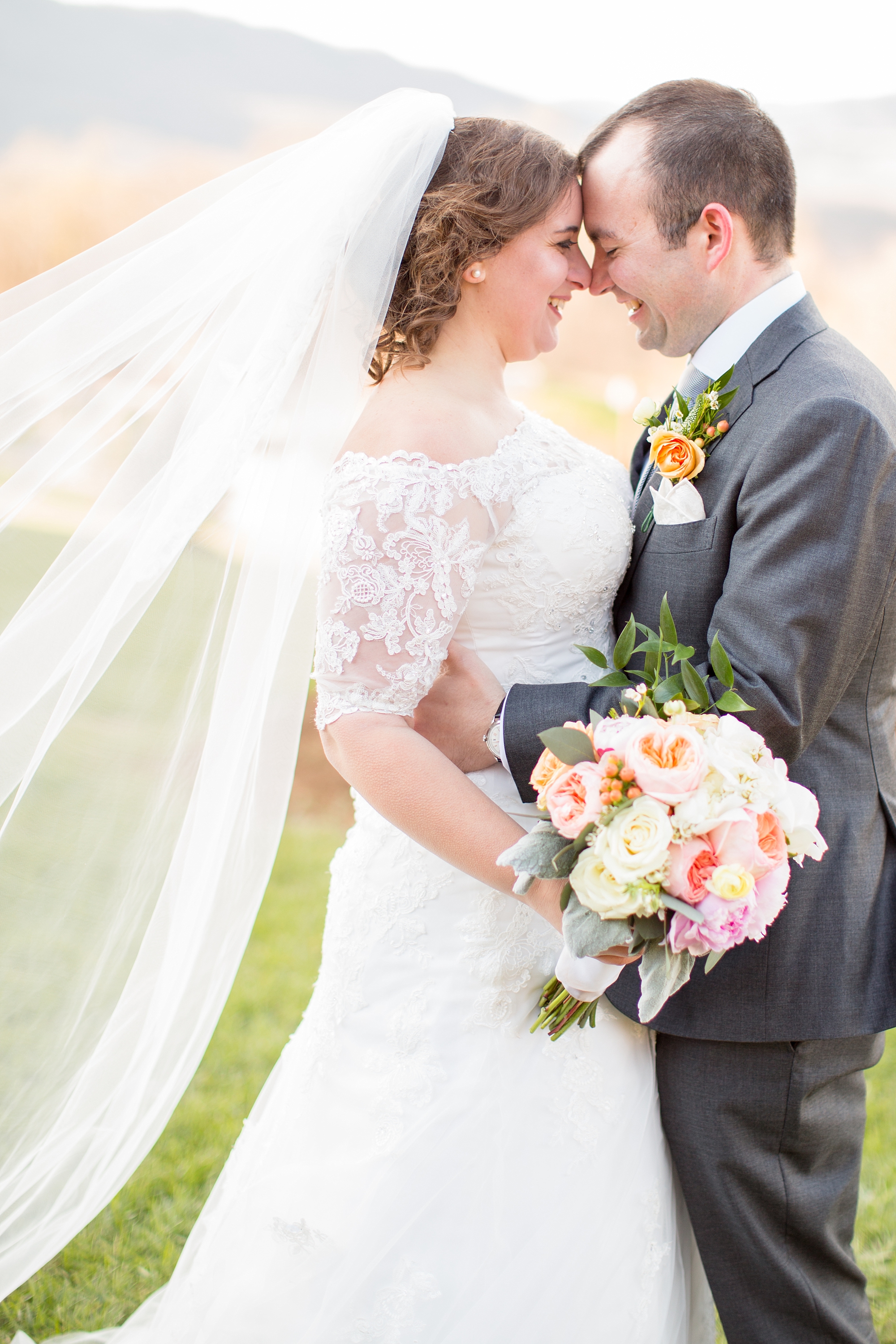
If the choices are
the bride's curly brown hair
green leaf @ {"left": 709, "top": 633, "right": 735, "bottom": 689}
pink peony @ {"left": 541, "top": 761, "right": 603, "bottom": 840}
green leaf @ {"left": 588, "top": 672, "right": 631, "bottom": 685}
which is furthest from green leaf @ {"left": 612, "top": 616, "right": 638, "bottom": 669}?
the bride's curly brown hair

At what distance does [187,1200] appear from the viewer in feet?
11.9

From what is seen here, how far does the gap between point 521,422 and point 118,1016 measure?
1.62 m

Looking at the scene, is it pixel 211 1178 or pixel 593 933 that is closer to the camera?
pixel 593 933

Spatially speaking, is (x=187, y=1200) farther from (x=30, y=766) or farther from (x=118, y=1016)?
(x=30, y=766)

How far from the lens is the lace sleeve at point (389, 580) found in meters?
2.00

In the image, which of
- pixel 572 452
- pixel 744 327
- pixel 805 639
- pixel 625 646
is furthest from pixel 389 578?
pixel 744 327

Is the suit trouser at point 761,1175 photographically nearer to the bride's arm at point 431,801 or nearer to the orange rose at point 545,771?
the bride's arm at point 431,801

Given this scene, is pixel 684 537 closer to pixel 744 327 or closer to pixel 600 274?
pixel 744 327

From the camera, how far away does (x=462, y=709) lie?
2205mm

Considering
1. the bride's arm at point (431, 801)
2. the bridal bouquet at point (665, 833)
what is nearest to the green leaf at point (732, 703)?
the bridal bouquet at point (665, 833)

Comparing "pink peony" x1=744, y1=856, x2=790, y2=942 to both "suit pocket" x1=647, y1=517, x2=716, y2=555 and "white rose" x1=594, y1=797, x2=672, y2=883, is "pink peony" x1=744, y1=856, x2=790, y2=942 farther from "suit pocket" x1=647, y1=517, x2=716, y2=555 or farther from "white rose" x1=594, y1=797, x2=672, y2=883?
"suit pocket" x1=647, y1=517, x2=716, y2=555

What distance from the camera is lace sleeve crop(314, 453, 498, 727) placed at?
78.5 inches

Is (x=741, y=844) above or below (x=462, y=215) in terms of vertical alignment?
below

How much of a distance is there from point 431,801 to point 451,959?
0.42 meters
